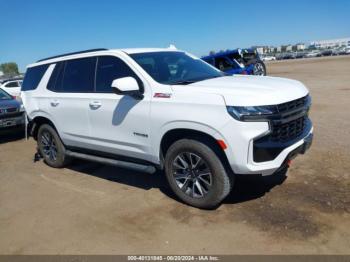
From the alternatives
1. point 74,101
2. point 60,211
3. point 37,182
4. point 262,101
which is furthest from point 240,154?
point 37,182

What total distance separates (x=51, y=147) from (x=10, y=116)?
3.40m

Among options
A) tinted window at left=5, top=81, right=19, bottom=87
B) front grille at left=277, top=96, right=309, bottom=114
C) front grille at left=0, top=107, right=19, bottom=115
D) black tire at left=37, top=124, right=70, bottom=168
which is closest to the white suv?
front grille at left=277, top=96, right=309, bottom=114

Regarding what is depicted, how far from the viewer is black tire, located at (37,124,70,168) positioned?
6.23 metres

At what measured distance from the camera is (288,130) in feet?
13.1

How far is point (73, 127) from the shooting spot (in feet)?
18.6

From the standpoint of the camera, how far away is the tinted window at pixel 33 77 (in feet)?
21.1

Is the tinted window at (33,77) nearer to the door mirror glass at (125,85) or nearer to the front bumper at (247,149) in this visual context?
the door mirror glass at (125,85)

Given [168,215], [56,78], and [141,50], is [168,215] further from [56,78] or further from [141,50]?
[56,78]

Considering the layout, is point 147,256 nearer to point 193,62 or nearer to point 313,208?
point 313,208

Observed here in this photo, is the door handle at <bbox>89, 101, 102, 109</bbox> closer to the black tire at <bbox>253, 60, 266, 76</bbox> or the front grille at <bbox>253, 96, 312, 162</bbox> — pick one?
the front grille at <bbox>253, 96, 312, 162</bbox>

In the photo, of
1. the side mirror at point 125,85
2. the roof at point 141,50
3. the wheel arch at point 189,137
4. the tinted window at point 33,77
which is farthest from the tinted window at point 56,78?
the wheel arch at point 189,137

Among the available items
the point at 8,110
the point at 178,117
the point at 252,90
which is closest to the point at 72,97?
the point at 178,117

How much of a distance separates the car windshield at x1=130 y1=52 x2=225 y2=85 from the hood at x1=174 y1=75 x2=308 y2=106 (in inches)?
15.7

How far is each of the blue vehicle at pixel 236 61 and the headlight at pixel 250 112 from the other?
11688 millimetres
